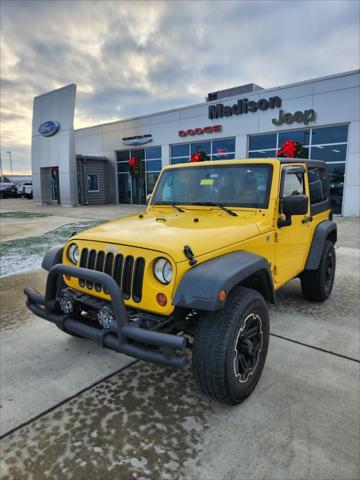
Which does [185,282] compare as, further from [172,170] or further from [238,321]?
[172,170]

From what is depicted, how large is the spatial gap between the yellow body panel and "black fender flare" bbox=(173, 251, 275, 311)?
69 millimetres

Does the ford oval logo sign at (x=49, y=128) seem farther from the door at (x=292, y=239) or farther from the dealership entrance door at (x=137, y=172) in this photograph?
the door at (x=292, y=239)

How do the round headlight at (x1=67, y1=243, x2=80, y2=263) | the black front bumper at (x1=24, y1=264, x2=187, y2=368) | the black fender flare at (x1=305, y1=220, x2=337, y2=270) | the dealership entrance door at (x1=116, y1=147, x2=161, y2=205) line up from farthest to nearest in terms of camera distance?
the dealership entrance door at (x1=116, y1=147, x2=161, y2=205)
the black fender flare at (x1=305, y1=220, x2=337, y2=270)
the round headlight at (x1=67, y1=243, x2=80, y2=263)
the black front bumper at (x1=24, y1=264, x2=187, y2=368)

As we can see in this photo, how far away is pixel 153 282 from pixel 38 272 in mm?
4329

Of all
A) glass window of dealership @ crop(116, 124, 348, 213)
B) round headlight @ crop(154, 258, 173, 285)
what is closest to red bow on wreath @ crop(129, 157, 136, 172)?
glass window of dealership @ crop(116, 124, 348, 213)

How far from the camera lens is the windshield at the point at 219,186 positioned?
3365 millimetres

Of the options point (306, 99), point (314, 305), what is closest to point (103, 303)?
point (314, 305)

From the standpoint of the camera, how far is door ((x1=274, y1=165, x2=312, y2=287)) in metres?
3.38

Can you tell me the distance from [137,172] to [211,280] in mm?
20493

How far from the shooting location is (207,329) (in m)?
2.28

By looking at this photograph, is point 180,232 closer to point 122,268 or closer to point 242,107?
point 122,268

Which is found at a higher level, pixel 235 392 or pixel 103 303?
pixel 103 303

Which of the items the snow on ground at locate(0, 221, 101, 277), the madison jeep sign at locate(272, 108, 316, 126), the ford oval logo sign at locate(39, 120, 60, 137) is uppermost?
the ford oval logo sign at locate(39, 120, 60, 137)

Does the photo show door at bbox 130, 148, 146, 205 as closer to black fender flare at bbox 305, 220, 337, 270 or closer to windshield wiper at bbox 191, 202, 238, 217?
black fender flare at bbox 305, 220, 337, 270
